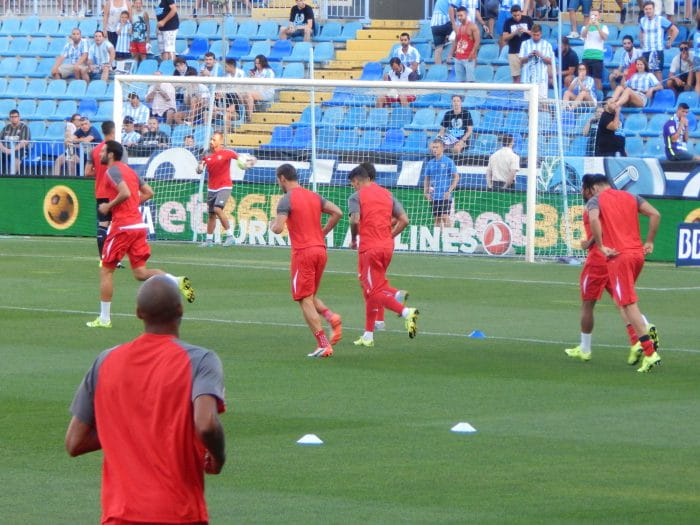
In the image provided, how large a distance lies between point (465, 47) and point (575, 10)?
3.18 metres

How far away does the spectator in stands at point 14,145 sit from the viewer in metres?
34.2

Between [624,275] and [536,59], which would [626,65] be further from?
[624,275]

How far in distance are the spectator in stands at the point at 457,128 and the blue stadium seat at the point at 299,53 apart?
6857 mm

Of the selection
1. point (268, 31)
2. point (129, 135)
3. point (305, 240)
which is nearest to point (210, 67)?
point (129, 135)

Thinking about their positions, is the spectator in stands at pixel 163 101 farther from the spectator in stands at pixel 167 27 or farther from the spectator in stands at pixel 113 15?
the spectator in stands at pixel 113 15

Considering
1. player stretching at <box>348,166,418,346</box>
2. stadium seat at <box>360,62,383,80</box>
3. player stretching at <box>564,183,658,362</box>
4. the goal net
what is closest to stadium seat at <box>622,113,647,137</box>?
the goal net

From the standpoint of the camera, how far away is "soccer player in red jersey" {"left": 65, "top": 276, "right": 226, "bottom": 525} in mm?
5719

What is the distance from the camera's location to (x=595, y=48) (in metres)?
32.7

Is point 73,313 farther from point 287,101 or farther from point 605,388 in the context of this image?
point 287,101

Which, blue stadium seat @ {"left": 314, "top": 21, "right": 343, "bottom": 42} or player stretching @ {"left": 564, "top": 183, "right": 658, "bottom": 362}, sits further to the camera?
blue stadium seat @ {"left": 314, "top": 21, "right": 343, "bottom": 42}

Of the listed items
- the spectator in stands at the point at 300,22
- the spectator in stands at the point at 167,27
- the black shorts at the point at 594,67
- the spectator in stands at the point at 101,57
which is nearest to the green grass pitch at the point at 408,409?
the black shorts at the point at 594,67

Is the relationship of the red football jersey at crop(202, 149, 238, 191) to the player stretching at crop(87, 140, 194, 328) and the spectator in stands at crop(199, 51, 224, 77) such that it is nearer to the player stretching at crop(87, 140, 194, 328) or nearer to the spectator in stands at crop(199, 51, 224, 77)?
the spectator in stands at crop(199, 51, 224, 77)

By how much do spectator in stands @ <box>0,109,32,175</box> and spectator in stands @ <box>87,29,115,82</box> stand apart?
13.7ft

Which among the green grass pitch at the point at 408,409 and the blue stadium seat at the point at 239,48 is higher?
the blue stadium seat at the point at 239,48
